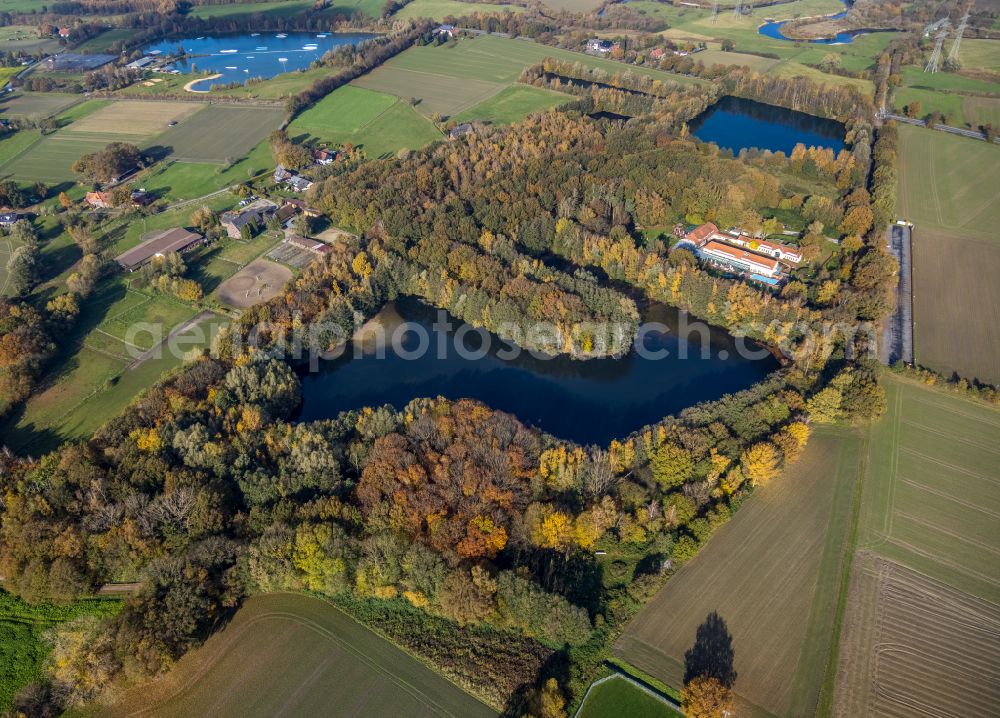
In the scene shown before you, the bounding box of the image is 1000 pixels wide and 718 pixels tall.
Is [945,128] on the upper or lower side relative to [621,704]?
upper

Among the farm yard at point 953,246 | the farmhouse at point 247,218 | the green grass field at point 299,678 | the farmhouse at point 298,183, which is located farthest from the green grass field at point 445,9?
the green grass field at point 299,678

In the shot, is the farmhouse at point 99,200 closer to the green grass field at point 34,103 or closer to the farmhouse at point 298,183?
the farmhouse at point 298,183

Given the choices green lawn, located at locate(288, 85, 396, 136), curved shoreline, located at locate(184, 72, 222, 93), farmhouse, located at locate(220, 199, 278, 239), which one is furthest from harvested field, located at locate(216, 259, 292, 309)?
curved shoreline, located at locate(184, 72, 222, 93)

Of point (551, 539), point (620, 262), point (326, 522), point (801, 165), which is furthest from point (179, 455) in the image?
point (801, 165)

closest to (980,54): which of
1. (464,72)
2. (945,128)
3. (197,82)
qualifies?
(945,128)

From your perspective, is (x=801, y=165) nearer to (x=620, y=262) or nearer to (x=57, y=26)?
(x=620, y=262)

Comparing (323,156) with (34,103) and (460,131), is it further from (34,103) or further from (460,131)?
(34,103)
